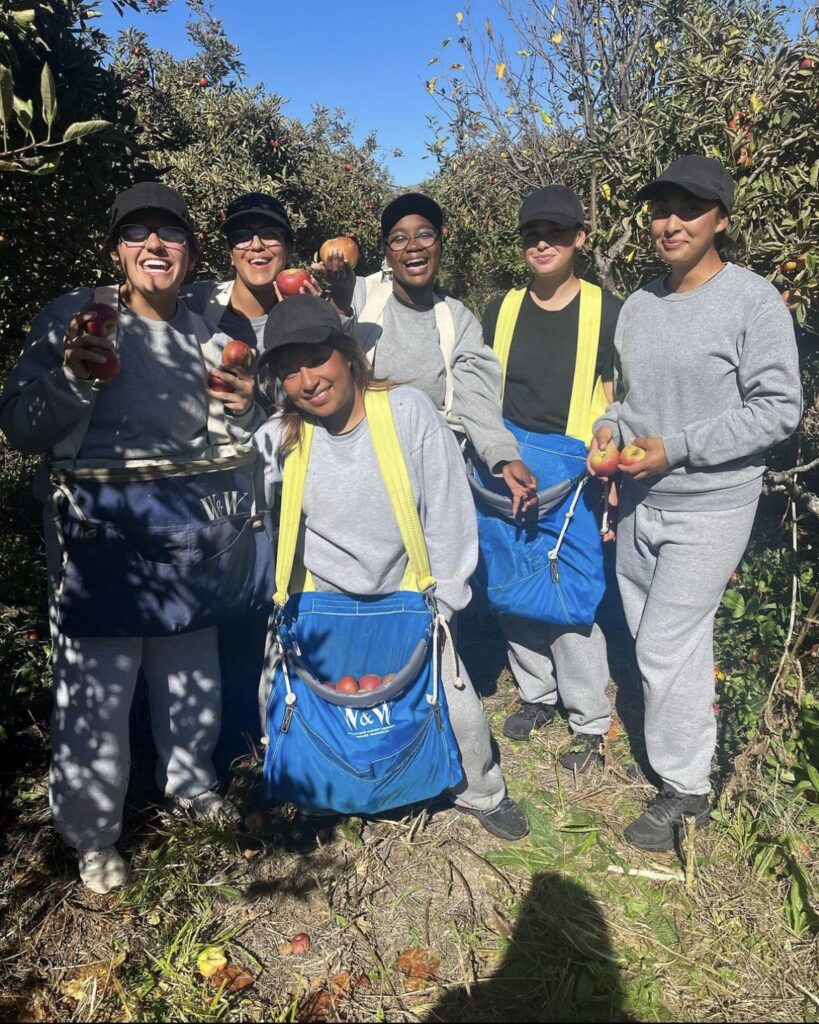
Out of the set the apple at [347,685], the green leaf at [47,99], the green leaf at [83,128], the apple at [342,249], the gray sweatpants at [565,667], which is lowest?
the gray sweatpants at [565,667]

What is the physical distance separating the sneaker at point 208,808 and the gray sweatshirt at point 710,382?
216cm

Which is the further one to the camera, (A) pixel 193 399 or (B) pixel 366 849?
(B) pixel 366 849

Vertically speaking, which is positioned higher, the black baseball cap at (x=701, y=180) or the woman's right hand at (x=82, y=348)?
the black baseball cap at (x=701, y=180)

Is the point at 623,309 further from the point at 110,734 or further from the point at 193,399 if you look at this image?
the point at 110,734

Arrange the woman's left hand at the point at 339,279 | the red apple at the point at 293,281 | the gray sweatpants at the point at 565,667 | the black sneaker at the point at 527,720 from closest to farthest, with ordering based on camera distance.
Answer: the red apple at the point at 293,281, the woman's left hand at the point at 339,279, the gray sweatpants at the point at 565,667, the black sneaker at the point at 527,720

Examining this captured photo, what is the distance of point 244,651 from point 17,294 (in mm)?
2156

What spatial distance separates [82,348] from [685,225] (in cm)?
207

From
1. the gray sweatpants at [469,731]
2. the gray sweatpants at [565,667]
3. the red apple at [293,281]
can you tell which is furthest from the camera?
the gray sweatpants at [565,667]

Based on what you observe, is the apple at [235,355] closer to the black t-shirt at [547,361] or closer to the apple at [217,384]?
the apple at [217,384]

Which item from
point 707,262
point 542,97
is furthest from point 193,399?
point 542,97

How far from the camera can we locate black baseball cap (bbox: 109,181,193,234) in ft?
7.48

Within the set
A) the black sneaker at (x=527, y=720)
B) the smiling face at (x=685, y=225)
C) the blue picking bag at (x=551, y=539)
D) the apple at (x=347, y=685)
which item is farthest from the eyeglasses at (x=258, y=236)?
the black sneaker at (x=527, y=720)

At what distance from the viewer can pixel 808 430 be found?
128 inches

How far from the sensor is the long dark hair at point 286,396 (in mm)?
2547
